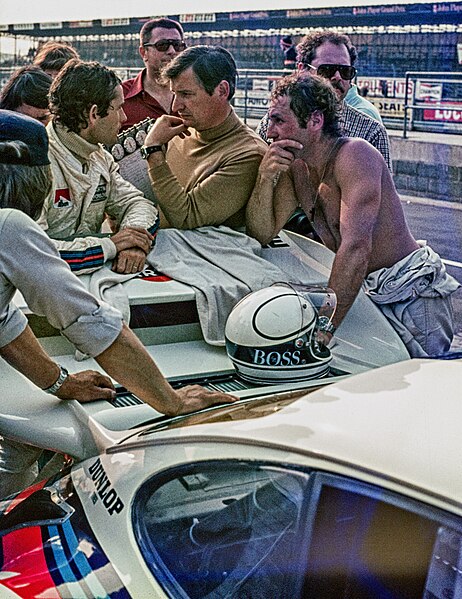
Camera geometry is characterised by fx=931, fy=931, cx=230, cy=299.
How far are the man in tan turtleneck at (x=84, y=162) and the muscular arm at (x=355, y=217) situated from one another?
0.76 meters

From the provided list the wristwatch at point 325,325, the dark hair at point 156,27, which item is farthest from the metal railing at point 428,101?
the wristwatch at point 325,325

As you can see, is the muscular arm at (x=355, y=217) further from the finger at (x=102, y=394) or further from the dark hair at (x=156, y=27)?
the dark hair at (x=156, y=27)

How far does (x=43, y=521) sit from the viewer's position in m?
1.95

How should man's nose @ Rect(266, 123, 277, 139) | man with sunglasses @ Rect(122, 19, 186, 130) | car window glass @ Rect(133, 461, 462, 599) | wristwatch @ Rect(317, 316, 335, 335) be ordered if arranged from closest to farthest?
1. car window glass @ Rect(133, 461, 462, 599)
2. wristwatch @ Rect(317, 316, 335, 335)
3. man's nose @ Rect(266, 123, 277, 139)
4. man with sunglasses @ Rect(122, 19, 186, 130)

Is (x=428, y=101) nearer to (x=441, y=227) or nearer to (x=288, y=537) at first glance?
(x=441, y=227)

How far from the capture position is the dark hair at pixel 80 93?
358 cm

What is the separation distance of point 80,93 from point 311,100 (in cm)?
90

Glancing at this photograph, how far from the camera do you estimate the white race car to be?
145 centimetres

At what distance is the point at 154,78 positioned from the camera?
16.4 feet

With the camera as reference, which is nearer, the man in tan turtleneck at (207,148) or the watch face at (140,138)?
the man in tan turtleneck at (207,148)

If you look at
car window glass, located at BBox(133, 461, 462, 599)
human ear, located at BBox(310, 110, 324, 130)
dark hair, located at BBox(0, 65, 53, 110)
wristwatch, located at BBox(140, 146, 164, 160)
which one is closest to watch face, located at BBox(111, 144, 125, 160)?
wristwatch, located at BBox(140, 146, 164, 160)

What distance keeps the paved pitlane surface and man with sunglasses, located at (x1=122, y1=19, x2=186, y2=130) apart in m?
2.74

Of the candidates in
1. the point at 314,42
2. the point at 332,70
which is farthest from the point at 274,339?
the point at 314,42

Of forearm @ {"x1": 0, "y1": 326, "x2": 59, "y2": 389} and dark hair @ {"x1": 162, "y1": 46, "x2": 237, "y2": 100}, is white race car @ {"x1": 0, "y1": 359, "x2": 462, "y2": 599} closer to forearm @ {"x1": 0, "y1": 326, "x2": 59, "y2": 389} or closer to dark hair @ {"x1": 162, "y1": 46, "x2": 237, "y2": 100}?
forearm @ {"x1": 0, "y1": 326, "x2": 59, "y2": 389}
